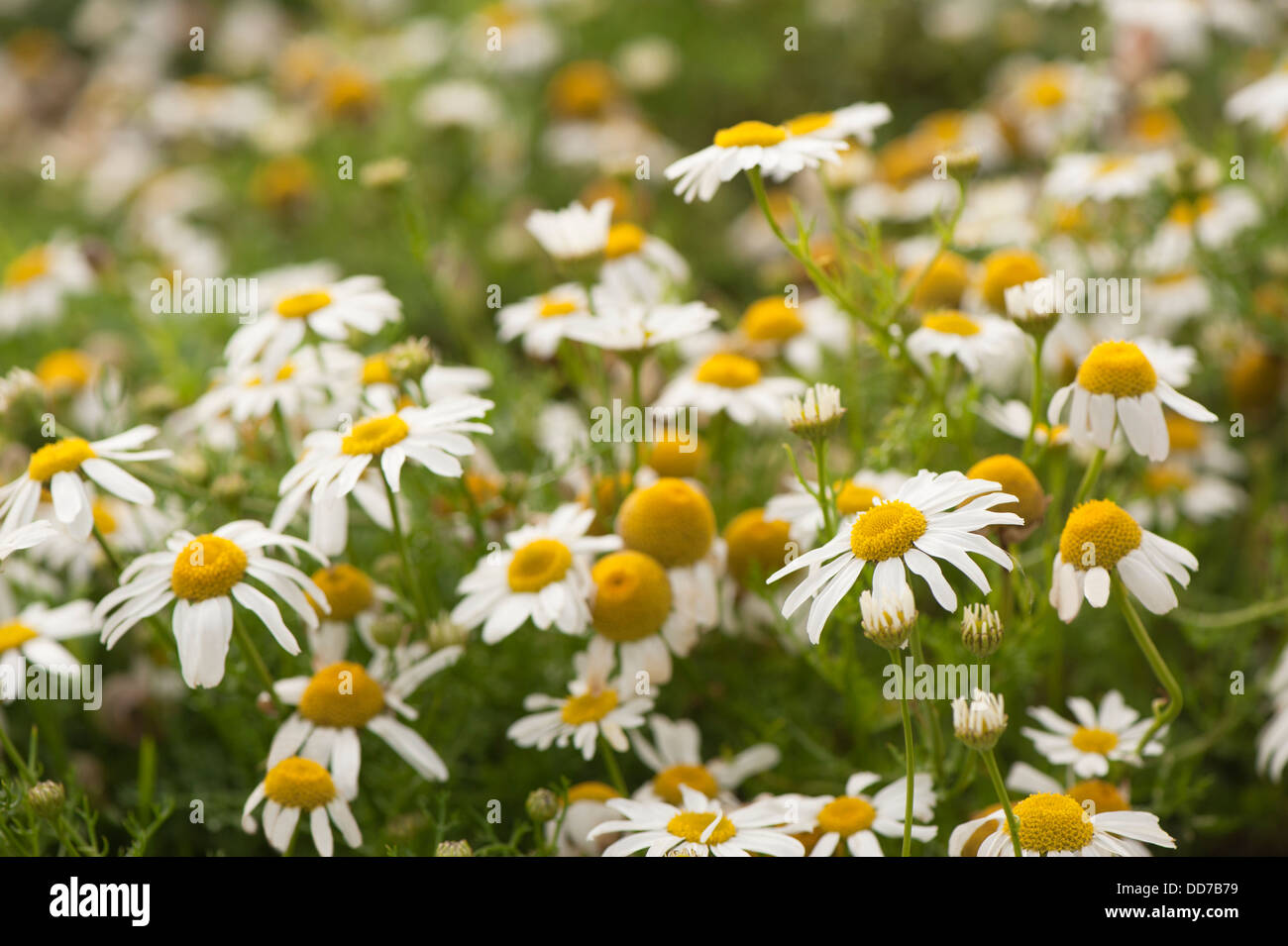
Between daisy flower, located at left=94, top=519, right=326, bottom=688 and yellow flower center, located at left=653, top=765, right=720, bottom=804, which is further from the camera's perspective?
yellow flower center, located at left=653, top=765, right=720, bottom=804

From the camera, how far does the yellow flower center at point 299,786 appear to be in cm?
154

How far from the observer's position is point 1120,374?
1497mm

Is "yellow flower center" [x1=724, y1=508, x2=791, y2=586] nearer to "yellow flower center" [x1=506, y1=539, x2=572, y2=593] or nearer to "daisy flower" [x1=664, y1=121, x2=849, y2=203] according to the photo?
"yellow flower center" [x1=506, y1=539, x2=572, y2=593]

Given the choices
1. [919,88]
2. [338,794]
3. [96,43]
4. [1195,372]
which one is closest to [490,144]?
[919,88]

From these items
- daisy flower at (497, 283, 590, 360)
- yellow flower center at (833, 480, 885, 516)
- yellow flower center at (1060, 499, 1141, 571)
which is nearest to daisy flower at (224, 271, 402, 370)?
daisy flower at (497, 283, 590, 360)

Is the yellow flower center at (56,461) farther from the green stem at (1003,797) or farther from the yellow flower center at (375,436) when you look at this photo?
the green stem at (1003,797)

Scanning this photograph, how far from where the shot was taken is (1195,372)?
95.9 inches

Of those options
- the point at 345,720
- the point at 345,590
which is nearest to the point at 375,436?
the point at 345,590

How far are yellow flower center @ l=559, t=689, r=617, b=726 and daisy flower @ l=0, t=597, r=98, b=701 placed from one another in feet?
2.37

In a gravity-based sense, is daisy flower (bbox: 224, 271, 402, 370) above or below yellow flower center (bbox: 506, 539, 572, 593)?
above

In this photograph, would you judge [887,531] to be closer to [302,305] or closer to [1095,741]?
[1095,741]

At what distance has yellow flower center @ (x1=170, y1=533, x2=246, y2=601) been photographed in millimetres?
1546

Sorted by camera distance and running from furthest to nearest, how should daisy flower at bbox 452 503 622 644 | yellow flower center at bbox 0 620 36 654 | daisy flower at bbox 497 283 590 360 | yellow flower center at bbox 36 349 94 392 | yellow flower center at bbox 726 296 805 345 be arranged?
yellow flower center at bbox 36 349 94 392 < yellow flower center at bbox 726 296 805 345 < daisy flower at bbox 497 283 590 360 < yellow flower center at bbox 0 620 36 654 < daisy flower at bbox 452 503 622 644
